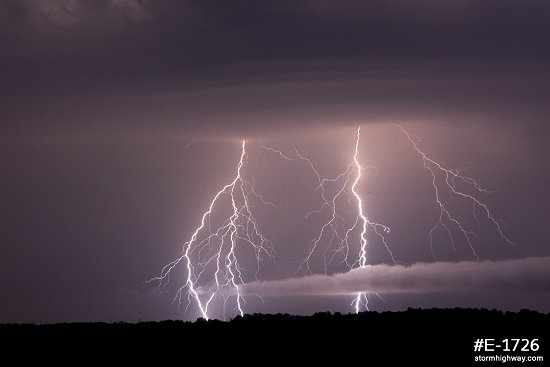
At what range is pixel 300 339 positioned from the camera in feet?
78.4

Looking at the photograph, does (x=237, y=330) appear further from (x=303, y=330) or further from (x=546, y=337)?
(x=546, y=337)

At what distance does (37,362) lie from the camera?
23.5 metres

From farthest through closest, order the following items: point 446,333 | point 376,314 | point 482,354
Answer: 1. point 376,314
2. point 446,333
3. point 482,354

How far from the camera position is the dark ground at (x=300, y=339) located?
22.7 metres

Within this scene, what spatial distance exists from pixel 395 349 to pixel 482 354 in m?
1.58

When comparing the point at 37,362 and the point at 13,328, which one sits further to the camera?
the point at 13,328

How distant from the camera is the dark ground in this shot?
22672mm

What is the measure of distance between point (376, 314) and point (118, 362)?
5475 mm

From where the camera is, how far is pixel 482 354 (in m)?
22.1

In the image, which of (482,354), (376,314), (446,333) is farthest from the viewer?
(376,314)

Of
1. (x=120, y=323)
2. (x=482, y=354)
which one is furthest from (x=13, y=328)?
(x=482, y=354)

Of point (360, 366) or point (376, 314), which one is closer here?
point (360, 366)

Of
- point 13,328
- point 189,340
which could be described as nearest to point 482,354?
point 189,340

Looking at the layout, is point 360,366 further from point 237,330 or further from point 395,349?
point 237,330
